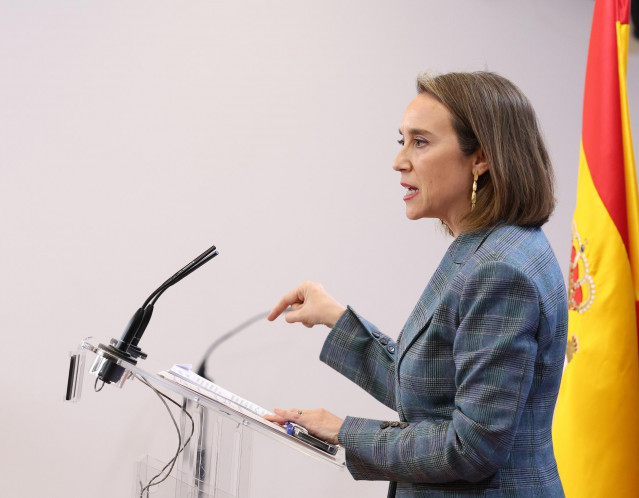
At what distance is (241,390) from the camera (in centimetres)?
247

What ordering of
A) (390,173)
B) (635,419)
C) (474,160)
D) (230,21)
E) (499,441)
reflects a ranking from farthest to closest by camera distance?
(390,173), (230,21), (635,419), (474,160), (499,441)

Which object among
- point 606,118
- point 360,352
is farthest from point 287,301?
point 606,118

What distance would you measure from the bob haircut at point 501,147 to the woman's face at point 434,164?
0.02 m

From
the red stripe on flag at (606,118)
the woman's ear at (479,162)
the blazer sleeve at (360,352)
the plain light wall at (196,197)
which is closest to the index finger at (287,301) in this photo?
the blazer sleeve at (360,352)

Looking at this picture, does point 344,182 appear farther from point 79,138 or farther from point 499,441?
point 499,441

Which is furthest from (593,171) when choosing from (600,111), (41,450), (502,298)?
(41,450)

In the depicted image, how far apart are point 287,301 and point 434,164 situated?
0.45 m

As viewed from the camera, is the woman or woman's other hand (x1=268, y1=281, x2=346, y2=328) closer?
the woman

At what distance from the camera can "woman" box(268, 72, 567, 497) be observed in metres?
1.02

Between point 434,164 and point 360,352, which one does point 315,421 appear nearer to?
point 360,352

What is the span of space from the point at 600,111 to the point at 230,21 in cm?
125

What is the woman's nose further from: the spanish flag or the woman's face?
the spanish flag

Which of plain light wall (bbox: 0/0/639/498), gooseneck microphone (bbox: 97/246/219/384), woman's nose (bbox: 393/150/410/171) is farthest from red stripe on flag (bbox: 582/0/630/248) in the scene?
gooseneck microphone (bbox: 97/246/219/384)

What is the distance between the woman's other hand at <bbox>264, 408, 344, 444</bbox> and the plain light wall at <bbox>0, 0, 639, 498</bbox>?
106cm
